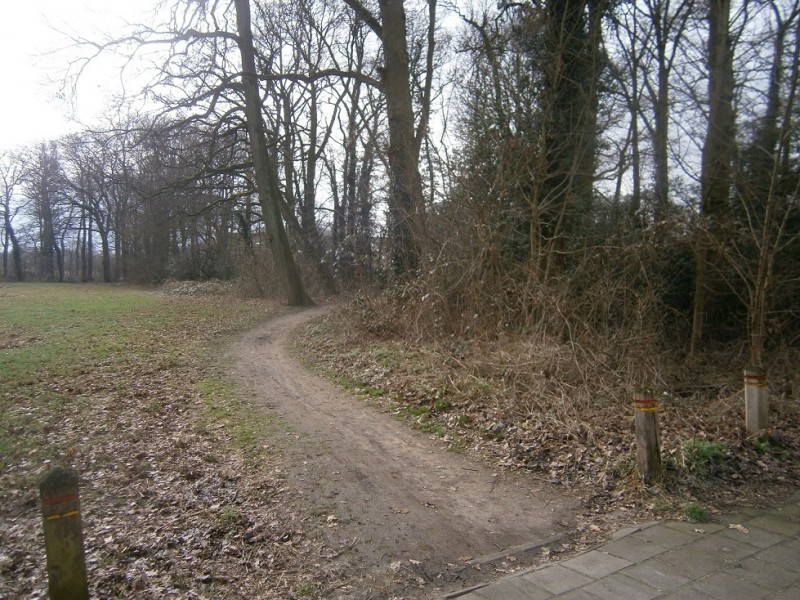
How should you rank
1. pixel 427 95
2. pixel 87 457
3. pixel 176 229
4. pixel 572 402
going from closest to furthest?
pixel 87 457 → pixel 572 402 → pixel 427 95 → pixel 176 229

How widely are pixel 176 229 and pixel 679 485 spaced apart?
4373 cm

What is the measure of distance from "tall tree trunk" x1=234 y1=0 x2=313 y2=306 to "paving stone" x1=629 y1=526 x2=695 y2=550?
756 inches

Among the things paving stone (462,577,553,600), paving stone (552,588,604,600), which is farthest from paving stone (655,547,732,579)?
paving stone (462,577,553,600)

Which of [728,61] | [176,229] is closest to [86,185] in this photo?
[176,229]

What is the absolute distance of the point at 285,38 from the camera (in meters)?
27.2

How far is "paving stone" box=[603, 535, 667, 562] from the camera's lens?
454 centimetres

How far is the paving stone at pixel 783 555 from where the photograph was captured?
4.35 metres

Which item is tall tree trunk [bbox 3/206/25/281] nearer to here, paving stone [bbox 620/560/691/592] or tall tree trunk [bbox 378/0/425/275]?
tall tree trunk [bbox 378/0/425/275]

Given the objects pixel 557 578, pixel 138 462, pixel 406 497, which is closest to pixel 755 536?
pixel 557 578

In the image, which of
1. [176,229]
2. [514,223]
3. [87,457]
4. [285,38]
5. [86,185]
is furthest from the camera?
[86,185]

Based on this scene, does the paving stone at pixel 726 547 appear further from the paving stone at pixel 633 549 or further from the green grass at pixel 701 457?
the green grass at pixel 701 457

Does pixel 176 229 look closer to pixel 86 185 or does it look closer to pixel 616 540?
pixel 86 185

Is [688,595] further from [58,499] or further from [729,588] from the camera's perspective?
[58,499]

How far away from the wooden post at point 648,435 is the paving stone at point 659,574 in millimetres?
1482
